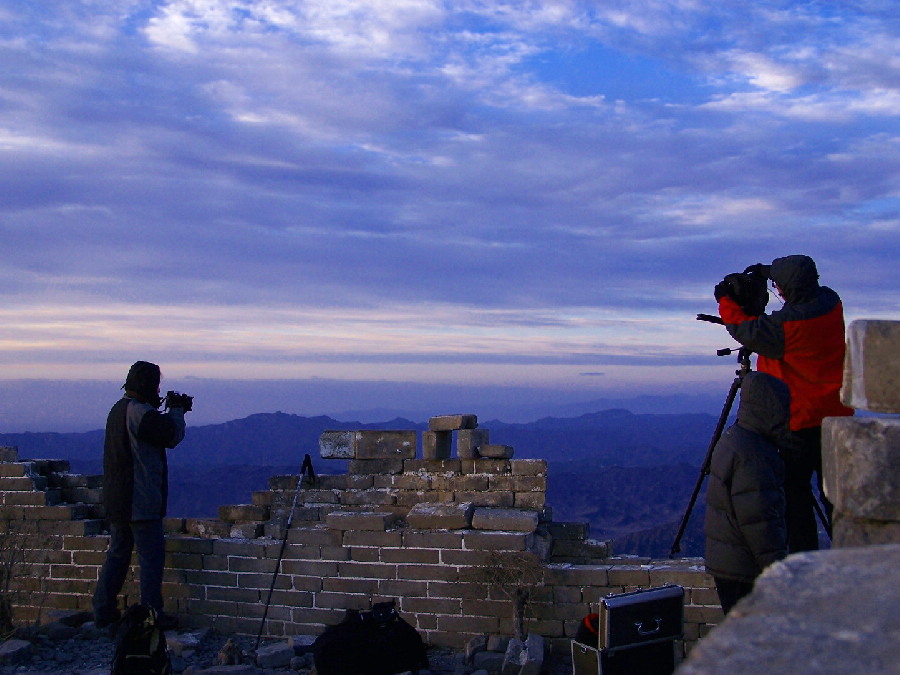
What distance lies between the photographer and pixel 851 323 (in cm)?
324

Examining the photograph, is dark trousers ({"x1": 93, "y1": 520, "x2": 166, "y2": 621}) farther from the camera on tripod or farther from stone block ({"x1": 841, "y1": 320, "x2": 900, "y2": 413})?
stone block ({"x1": 841, "y1": 320, "x2": 900, "y2": 413})

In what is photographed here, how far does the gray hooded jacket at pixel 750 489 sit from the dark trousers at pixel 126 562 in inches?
153

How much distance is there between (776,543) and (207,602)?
14.2 feet

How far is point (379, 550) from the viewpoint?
6.30 meters

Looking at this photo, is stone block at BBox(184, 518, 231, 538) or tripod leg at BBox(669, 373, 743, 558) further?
stone block at BBox(184, 518, 231, 538)

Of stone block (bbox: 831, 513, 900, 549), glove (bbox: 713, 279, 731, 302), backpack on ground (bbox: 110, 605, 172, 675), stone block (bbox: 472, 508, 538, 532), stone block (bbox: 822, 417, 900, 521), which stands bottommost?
backpack on ground (bbox: 110, 605, 172, 675)

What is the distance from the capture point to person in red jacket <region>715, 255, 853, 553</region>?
4984 mm

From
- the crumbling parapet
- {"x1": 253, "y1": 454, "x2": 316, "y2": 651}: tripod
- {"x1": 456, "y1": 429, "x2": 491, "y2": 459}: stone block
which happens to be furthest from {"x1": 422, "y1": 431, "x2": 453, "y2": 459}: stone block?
the crumbling parapet

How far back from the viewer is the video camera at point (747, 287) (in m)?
5.58

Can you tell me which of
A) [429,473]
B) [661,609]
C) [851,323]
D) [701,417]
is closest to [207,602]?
[429,473]

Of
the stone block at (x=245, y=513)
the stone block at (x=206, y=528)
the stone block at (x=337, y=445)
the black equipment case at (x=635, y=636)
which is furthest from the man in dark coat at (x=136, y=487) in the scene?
the black equipment case at (x=635, y=636)

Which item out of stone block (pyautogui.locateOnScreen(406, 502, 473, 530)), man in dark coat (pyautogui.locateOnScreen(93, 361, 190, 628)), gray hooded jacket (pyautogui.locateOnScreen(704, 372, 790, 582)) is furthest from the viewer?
man in dark coat (pyautogui.locateOnScreen(93, 361, 190, 628))

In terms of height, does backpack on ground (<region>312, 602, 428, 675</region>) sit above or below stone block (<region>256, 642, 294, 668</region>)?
above

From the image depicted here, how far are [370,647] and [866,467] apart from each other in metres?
3.20
